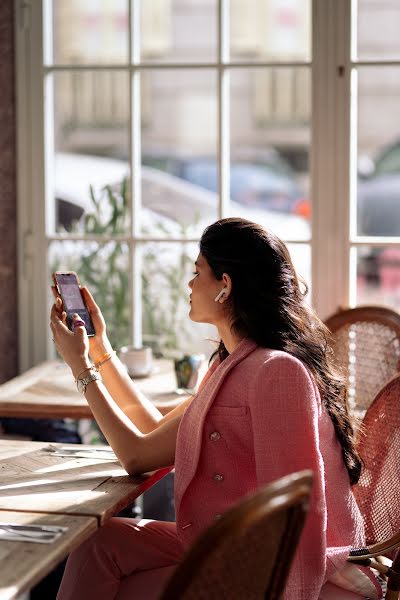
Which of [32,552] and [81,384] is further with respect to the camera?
[81,384]

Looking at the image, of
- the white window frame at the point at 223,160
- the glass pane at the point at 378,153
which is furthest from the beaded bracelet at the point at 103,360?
the glass pane at the point at 378,153

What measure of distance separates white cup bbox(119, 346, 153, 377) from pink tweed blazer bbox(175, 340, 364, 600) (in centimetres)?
104

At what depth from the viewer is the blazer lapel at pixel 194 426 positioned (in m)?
2.01


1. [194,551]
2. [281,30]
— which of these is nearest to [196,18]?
[281,30]

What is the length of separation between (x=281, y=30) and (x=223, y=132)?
11959 mm

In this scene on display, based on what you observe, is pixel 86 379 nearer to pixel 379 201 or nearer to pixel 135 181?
pixel 135 181

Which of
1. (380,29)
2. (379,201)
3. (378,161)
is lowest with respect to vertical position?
(379,201)

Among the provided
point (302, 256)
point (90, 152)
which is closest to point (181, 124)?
point (90, 152)

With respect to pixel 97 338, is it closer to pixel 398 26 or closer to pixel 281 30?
pixel 281 30

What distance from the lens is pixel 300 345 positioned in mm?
2031

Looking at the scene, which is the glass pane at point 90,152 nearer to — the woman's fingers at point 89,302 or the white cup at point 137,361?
the white cup at point 137,361

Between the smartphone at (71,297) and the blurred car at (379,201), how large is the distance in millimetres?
10557

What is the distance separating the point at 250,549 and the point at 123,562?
2.80 feet

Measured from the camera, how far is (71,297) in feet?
8.02
